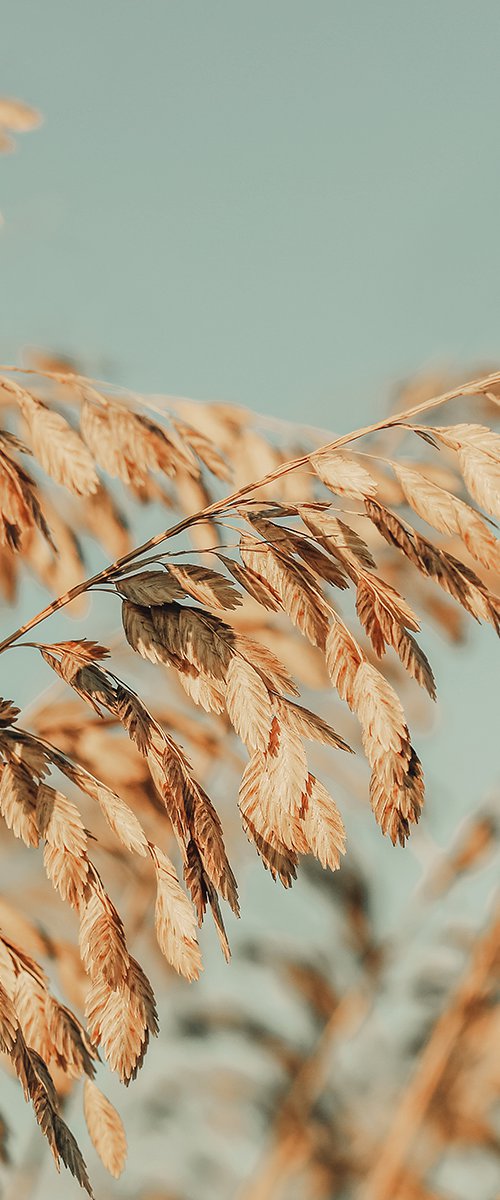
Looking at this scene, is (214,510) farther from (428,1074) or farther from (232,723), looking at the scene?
(428,1074)

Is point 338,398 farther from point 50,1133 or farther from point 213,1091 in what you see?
point 50,1133

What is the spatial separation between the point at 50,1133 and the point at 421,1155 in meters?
0.71

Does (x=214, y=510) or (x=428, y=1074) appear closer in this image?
(x=214, y=510)

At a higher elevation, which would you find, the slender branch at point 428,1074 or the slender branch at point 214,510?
the slender branch at point 214,510

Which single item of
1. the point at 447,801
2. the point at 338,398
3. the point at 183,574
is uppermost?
the point at 338,398

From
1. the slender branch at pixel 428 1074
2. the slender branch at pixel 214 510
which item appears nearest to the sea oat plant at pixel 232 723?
the slender branch at pixel 214 510

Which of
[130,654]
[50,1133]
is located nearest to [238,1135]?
[130,654]

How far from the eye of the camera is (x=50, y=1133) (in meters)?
0.41

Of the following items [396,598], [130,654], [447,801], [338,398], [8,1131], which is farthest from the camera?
[338,398]

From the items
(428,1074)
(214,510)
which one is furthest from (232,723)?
(428,1074)

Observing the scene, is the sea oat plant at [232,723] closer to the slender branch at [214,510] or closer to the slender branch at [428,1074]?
the slender branch at [214,510]

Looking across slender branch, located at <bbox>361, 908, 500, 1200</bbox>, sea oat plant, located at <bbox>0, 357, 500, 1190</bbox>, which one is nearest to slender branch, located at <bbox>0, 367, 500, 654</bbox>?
sea oat plant, located at <bbox>0, 357, 500, 1190</bbox>

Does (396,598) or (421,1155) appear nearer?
(396,598)

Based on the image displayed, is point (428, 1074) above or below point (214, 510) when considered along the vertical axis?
below
